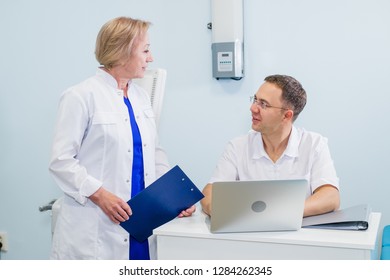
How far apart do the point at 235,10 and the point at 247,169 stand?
89cm

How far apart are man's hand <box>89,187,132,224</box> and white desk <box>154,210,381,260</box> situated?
0.54ft

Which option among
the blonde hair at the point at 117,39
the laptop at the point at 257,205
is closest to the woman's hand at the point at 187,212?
the laptop at the point at 257,205

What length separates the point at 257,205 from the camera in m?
1.53

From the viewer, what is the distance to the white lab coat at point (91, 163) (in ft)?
5.93

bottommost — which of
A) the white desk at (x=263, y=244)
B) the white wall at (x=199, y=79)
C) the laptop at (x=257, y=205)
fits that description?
the white desk at (x=263, y=244)

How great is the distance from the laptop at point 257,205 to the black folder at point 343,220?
9cm

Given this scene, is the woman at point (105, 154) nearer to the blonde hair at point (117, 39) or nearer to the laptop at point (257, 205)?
the blonde hair at point (117, 39)

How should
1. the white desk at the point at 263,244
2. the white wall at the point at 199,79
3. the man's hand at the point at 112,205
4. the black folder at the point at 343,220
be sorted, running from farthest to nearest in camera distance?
the white wall at the point at 199,79 < the man's hand at the point at 112,205 < the black folder at the point at 343,220 < the white desk at the point at 263,244

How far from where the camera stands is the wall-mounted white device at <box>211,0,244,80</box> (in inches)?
98.8

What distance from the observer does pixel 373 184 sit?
2512mm

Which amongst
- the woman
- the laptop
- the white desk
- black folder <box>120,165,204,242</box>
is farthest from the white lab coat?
the laptop

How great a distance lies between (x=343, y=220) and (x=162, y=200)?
0.57m

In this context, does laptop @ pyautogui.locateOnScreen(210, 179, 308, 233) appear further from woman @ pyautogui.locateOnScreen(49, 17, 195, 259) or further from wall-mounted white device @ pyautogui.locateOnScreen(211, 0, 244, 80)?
wall-mounted white device @ pyautogui.locateOnScreen(211, 0, 244, 80)

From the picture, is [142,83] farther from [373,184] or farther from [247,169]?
[373,184]
